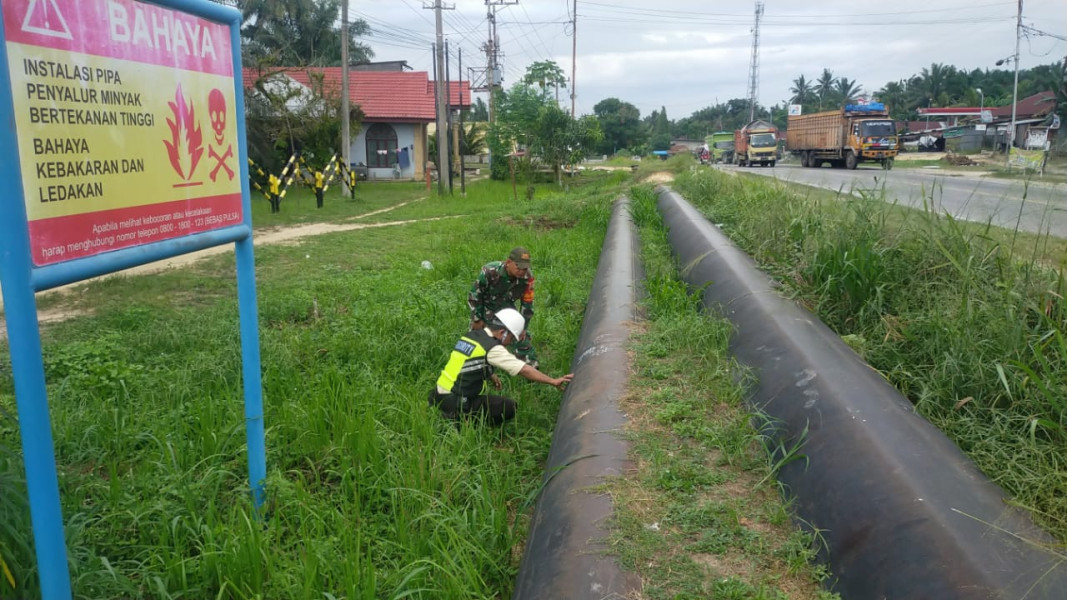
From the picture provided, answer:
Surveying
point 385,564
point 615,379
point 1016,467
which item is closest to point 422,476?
point 385,564

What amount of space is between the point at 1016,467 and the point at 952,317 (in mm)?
1158

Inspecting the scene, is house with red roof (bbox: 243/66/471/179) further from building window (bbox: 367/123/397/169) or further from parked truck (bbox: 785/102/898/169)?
parked truck (bbox: 785/102/898/169)

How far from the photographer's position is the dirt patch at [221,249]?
6242 millimetres

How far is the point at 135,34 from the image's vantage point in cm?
219

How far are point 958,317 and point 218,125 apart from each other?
3.31 m

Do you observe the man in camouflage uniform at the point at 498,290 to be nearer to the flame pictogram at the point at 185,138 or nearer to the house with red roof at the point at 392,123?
the flame pictogram at the point at 185,138

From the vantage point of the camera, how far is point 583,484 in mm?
2760

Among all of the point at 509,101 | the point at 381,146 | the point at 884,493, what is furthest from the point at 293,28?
the point at 884,493

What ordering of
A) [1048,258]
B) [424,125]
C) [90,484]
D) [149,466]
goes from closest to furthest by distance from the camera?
[90,484] → [149,466] → [1048,258] → [424,125]

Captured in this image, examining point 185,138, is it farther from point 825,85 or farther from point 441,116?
point 825,85

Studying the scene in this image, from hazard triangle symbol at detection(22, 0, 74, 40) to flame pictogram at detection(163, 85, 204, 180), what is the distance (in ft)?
1.49

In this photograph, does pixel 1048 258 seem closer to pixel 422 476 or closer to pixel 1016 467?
pixel 1016 467

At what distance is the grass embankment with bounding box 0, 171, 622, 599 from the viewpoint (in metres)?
2.54

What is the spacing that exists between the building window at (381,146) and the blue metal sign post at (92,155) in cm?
2806
